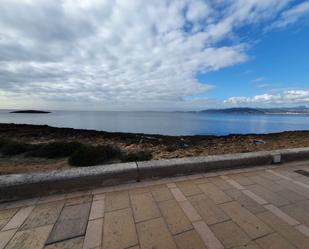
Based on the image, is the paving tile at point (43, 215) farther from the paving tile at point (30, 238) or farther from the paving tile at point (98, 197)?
the paving tile at point (98, 197)

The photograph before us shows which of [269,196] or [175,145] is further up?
[269,196]

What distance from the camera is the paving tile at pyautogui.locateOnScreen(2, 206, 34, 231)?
6.57 ft

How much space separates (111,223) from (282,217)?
7.01ft

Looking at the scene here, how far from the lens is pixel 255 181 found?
3.17 m

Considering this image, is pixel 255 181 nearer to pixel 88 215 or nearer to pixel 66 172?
pixel 88 215

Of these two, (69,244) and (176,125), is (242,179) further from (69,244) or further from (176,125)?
(176,125)

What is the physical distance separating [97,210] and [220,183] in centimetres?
211

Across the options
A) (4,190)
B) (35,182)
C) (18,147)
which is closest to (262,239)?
(35,182)

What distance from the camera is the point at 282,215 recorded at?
2191mm

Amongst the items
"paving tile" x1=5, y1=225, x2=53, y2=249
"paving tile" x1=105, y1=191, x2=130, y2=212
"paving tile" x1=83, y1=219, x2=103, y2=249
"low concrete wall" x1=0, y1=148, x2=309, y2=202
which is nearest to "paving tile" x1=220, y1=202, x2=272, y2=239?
"low concrete wall" x1=0, y1=148, x2=309, y2=202

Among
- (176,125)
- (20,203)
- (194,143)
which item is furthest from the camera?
(176,125)

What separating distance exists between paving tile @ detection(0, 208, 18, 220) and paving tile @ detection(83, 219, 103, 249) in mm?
1089

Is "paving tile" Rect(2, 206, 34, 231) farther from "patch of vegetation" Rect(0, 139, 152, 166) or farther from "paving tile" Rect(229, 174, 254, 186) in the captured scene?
"patch of vegetation" Rect(0, 139, 152, 166)

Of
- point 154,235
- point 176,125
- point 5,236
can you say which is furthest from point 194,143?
point 176,125
